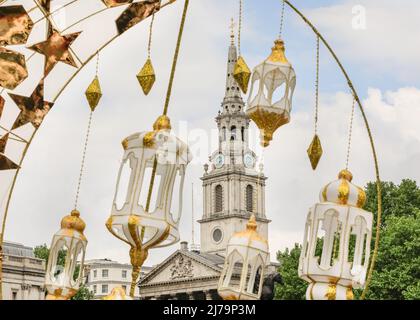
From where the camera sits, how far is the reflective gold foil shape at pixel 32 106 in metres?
15.1

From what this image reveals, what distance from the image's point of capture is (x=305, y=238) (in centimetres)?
1461

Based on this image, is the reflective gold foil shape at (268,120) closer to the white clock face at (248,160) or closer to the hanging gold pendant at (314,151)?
the hanging gold pendant at (314,151)

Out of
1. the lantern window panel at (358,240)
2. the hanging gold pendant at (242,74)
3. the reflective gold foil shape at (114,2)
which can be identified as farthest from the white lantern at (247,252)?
the reflective gold foil shape at (114,2)

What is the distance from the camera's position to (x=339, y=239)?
13961mm

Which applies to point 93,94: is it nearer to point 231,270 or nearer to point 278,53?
point 278,53

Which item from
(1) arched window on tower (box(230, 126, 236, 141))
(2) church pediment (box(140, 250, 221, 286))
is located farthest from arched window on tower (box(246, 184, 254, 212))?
(2) church pediment (box(140, 250, 221, 286))

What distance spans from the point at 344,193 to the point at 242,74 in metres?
2.07

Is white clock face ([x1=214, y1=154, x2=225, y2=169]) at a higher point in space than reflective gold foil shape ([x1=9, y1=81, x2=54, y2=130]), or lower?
higher

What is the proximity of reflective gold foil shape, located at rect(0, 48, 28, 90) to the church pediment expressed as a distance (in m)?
110

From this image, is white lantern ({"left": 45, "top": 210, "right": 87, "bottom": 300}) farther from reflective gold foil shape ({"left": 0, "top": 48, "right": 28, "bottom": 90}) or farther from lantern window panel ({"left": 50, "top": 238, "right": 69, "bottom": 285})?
reflective gold foil shape ({"left": 0, "top": 48, "right": 28, "bottom": 90})

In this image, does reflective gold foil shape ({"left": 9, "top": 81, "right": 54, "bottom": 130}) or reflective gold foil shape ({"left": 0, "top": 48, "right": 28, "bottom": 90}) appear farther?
reflective gold foil shape ({"left": 9, "top": 81, "right": 54, "bottom": 130})

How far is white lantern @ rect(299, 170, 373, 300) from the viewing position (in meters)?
13.8

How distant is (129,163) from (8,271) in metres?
75.9

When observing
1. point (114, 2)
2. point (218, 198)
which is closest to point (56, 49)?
point (114, 2)
